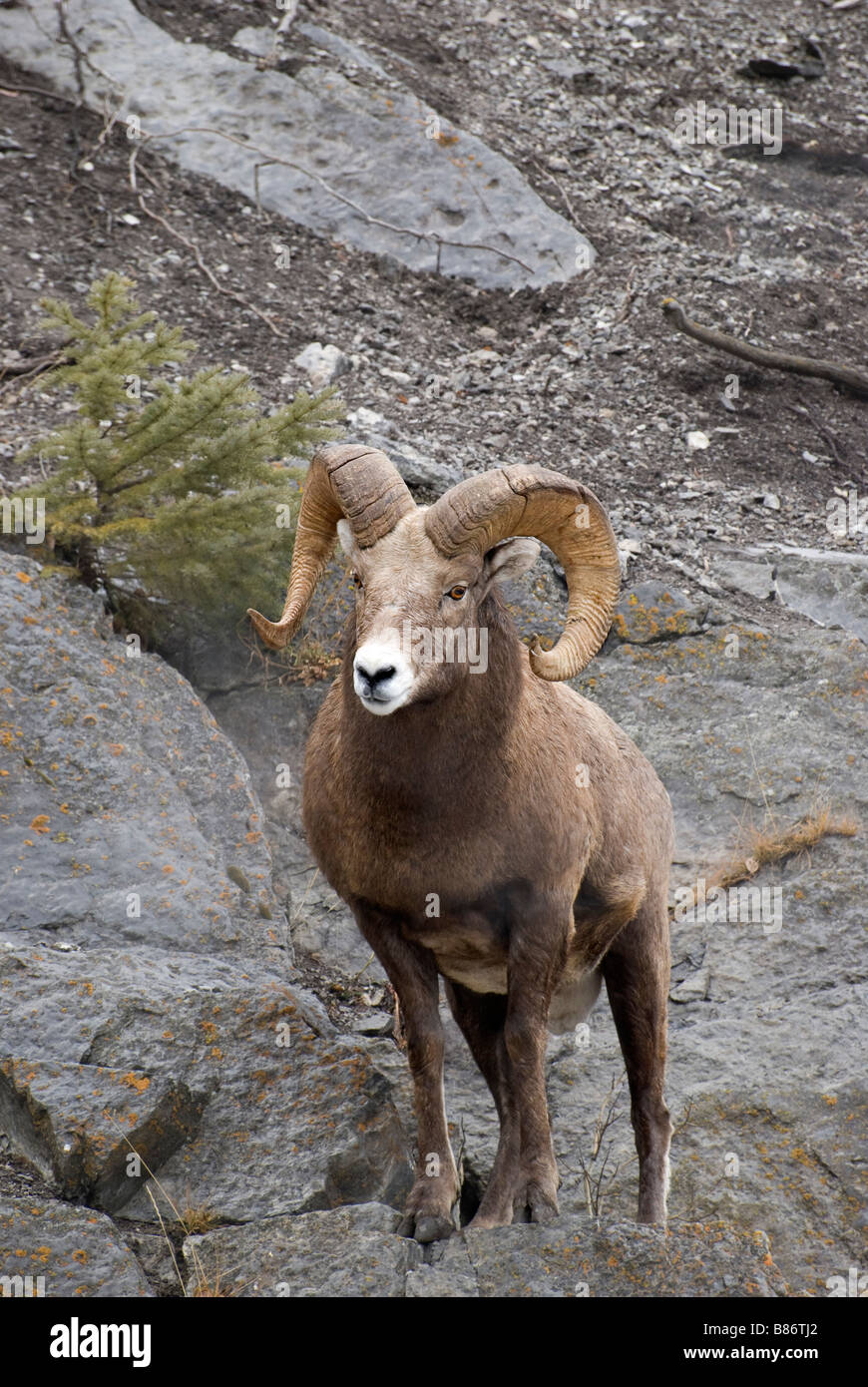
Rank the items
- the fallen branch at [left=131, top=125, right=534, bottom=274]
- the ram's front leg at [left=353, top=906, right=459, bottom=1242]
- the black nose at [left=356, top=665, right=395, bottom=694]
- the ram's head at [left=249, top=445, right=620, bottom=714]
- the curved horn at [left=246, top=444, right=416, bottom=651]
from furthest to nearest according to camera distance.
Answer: the fallen branch at [left=131, top=125, right=534, bottom=274] → the ram's front leg at [left=353, top=906, right=459, bottom=1242] → the curved horn at [left=246, top=444, right=416, bottom=651] → the ram's head at [left=249, top=445, right=620, bottom=714] → the black nose at [left=356, top=665, right=395, bottom=694]

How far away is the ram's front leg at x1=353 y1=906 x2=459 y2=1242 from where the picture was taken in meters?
5.45

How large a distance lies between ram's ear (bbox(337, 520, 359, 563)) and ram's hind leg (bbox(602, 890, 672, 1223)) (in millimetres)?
2158

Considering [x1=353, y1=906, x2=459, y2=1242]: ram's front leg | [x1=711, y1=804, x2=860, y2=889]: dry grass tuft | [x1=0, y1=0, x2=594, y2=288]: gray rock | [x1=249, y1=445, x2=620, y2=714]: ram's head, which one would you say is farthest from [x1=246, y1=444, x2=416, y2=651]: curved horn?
[x1=0, y1=0, x2=594, y2=288]: gray rock

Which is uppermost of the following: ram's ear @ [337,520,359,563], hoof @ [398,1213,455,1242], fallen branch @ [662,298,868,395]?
Answer: ram's ear @ [337,520,359,563]

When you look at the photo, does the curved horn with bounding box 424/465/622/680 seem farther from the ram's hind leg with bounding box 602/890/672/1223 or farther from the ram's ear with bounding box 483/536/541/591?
the ram's hind leg with bounding box 602/890/672/1223

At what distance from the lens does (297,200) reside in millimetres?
13266

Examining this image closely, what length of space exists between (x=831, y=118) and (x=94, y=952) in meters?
13.7

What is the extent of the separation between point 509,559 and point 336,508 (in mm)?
914

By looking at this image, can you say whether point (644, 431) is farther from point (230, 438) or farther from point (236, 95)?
point (236, 95)

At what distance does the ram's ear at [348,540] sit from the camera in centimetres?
528

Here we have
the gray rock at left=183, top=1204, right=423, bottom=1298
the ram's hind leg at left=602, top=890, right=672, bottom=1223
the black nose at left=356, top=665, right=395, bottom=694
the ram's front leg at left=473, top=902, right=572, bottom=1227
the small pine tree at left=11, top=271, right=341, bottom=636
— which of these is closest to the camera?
the black nose at left=356, top=665, right=395, bottom=694

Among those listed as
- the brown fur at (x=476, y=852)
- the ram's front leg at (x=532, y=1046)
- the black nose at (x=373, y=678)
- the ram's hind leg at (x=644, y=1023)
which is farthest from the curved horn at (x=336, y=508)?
the ram's hind leg at (x=644, y=1023)

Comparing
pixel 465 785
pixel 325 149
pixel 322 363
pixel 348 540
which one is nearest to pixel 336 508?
pixel 348 540
